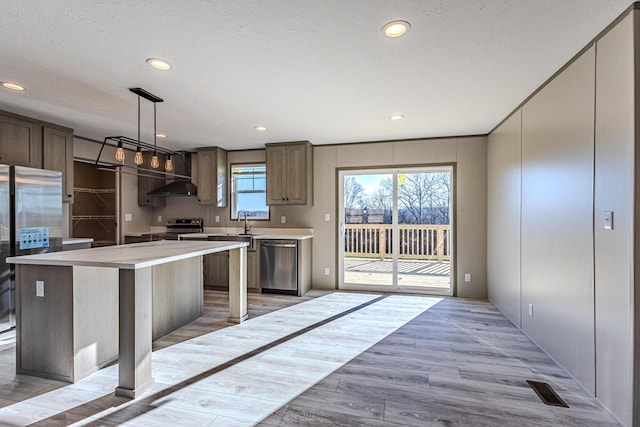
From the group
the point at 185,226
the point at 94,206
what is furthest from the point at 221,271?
the point at 94,206

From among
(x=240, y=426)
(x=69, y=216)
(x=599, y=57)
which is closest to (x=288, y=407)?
(x=240, y=426)

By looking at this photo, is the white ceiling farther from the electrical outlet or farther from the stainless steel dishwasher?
the stainless steel dishwasher

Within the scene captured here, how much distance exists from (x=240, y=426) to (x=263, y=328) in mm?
1507

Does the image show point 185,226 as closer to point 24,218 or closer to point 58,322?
point 24,218

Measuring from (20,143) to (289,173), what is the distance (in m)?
3.27

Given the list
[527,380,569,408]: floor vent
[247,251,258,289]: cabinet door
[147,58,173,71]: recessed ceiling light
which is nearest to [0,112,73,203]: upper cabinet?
[147,58,173,71]: recessed ceiling light

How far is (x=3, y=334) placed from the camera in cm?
298

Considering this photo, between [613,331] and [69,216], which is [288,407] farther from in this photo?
[69,216]

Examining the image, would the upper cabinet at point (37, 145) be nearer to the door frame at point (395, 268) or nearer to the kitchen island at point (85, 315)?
the kitchen island at point (85, 315)

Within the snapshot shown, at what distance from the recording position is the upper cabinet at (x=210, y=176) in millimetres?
5141

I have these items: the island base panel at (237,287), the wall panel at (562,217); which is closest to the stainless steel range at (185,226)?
the island base panel at (237,287)

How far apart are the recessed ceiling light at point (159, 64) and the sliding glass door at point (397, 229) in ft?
10.2

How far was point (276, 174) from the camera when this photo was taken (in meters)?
4.88

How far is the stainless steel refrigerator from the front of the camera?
9.91ft
